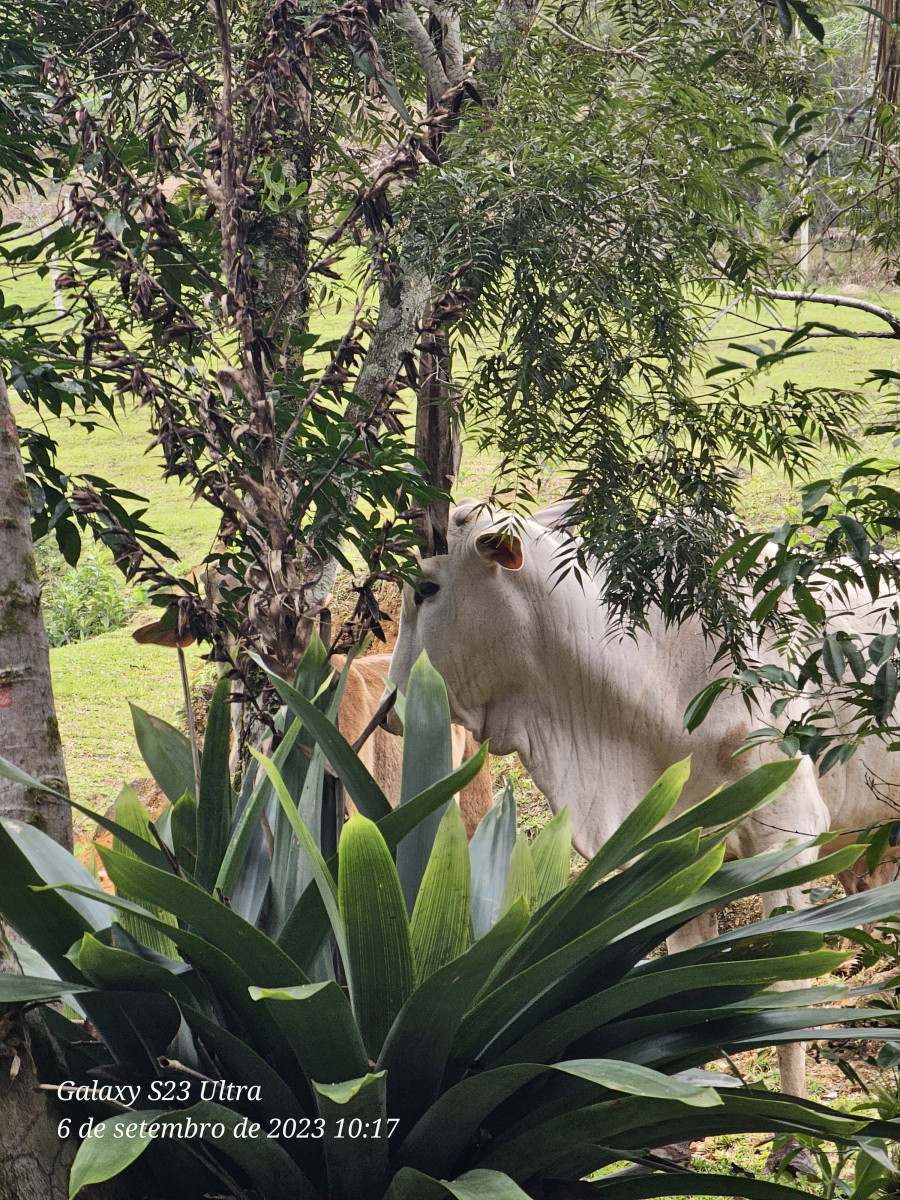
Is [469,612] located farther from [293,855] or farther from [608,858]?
[608,858]

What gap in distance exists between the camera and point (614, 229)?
205cm

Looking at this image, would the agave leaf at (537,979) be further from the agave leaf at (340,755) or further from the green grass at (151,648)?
the green grass at (151,648)

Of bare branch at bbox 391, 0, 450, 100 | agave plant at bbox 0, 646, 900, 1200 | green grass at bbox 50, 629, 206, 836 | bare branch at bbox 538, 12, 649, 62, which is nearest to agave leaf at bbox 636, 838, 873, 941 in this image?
agave plant at bbox 0, 646, 900, 1200

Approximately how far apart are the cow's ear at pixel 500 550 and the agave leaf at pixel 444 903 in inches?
60.6

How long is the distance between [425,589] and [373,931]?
5.75 feet

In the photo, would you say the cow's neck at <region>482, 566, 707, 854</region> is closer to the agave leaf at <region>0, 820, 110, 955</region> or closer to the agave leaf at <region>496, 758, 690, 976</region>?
the agave leaf at <region>496, 758, 690, 976</region>

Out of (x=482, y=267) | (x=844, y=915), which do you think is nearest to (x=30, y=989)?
(x=844, y=915)

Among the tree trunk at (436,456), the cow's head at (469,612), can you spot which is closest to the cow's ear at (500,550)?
the cow's head at (469,612)

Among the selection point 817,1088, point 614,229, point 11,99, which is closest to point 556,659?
point 614,229

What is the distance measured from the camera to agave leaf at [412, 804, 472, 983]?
1.05 m

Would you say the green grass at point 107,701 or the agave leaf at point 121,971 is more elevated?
the green grass at point 107,701

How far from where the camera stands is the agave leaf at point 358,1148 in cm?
102

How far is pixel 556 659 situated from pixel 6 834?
197cm

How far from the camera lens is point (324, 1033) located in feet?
3.41
